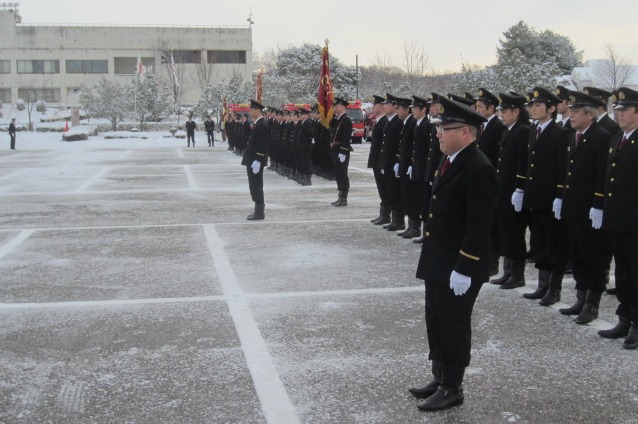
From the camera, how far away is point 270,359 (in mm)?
4906

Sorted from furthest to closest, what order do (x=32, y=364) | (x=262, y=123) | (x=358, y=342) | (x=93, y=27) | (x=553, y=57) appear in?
1. (x=93, y=27)
2. (x=553, y=57)
3. (x=262, y=123)
4. (x=358, y=342)
5. (x=32, y=364)

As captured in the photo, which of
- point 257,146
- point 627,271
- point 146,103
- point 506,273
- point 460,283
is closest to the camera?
point 460,283

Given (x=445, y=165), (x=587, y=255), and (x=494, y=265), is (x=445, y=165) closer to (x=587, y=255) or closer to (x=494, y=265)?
(x=587, y=255)

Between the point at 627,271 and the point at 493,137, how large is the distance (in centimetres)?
258

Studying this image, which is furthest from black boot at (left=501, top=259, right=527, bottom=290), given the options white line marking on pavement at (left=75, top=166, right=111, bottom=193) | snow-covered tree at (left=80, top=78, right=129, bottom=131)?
snow-covered tree at (left=80, top=78, right=129, bottom=131)

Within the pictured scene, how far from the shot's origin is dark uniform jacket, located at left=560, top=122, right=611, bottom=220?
18.9 ft

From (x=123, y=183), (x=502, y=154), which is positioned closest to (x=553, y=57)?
(x=123, y=183)

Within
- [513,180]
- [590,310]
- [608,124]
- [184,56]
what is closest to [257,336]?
[590,310]

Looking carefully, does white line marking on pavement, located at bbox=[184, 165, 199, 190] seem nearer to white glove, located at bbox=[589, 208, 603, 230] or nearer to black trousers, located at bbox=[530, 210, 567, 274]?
black trousers, located at bbox=[530, 210, 567, 274]

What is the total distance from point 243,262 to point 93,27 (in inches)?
3160

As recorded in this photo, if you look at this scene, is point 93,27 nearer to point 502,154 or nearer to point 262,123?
point 262,123

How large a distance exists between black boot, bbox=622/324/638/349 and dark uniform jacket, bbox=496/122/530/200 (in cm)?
202

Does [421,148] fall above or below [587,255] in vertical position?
above

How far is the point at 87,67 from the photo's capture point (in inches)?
3219
